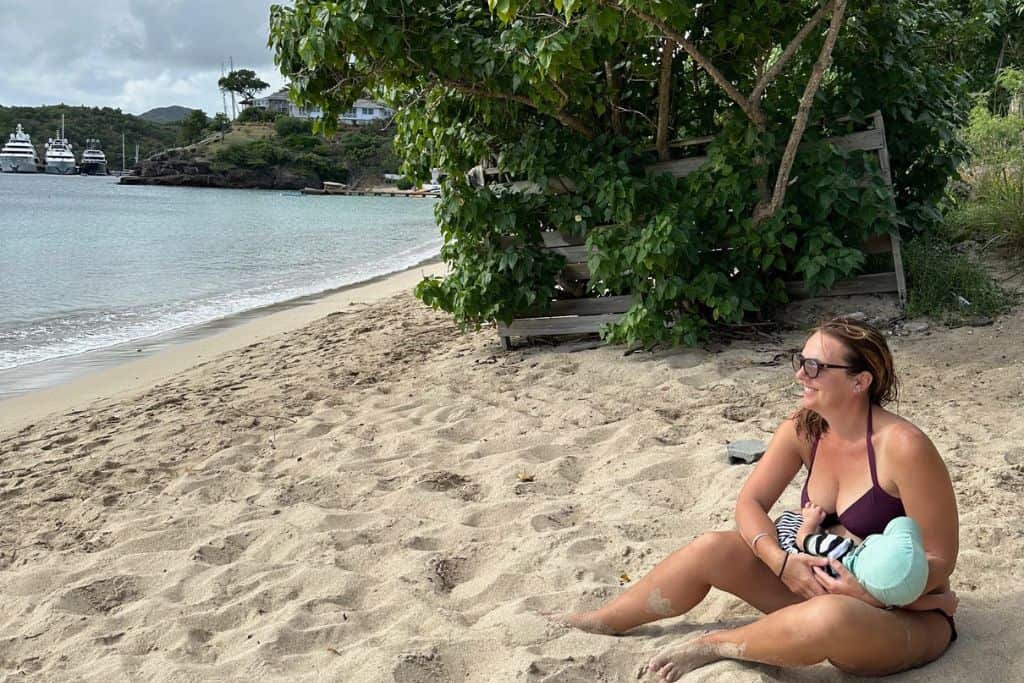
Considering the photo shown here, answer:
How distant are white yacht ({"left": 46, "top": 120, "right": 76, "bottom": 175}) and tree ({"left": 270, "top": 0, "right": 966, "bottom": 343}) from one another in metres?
134

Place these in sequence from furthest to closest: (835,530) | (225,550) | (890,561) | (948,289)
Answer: (948,289) → (225,550) → (835,530) → (890,561)

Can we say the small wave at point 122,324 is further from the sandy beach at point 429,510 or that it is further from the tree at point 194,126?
the tree at point 194,126

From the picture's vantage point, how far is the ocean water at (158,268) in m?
12.3

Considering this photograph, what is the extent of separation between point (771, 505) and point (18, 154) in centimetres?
13599

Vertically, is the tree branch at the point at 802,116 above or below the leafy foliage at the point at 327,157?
below

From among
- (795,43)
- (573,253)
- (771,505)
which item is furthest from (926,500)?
(573,253)

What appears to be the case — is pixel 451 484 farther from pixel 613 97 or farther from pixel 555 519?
pixel 613 97

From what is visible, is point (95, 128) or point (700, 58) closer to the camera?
point (700, 58)

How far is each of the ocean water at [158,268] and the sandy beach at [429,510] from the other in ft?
14.0

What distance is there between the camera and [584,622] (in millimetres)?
3090

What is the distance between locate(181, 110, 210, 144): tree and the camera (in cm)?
11519

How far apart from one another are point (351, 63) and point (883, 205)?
3936mm

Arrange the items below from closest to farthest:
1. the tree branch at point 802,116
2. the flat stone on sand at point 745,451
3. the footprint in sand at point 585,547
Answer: the footprint in sand at point 585,547, the flat stone on sand at point 745,451, the tree branch at point 802,116

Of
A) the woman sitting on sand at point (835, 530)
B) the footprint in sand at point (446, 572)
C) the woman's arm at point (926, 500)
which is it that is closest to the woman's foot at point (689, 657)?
the woman sitting on sand at point (835, 530)
